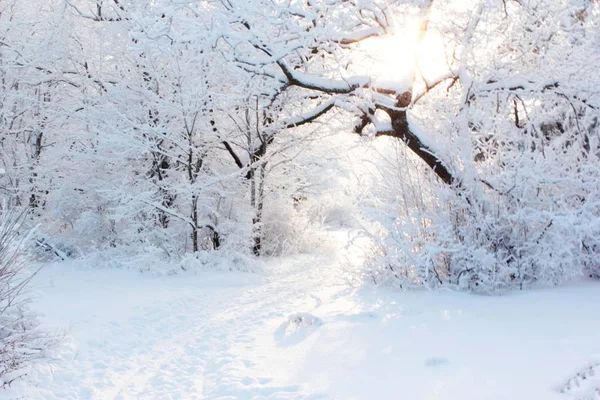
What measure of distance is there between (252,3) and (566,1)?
459 centimetres

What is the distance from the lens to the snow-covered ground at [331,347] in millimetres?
3400

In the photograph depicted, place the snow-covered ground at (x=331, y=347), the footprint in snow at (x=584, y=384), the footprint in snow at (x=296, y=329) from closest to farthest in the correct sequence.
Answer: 1. the footprint in snow at (x=584, y=384)
2. the snow-covered ground at (x=331, y=347)
3. the footprint in snow at (x=296, y=329)

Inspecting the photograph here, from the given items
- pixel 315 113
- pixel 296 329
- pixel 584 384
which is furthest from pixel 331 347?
pixel 315 113

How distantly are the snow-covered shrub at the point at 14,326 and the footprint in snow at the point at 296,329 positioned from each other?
2.32 meters

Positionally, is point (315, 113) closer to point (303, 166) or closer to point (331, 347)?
point (303, 166)

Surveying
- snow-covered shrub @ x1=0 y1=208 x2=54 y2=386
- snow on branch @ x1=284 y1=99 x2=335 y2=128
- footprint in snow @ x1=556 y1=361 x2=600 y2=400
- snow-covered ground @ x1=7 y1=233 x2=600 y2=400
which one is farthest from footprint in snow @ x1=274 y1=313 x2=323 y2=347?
snow on branch @ x1=284 y1=99 x2=335 y2=128

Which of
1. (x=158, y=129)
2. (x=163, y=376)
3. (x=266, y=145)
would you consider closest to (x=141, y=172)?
(x=158, y=129)

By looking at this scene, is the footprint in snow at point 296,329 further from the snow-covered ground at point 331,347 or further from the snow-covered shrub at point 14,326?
the snow-covered shrub at point 14,326

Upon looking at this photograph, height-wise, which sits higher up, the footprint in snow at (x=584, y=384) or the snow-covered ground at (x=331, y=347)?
the footprint in snow at (x=584, y=384)

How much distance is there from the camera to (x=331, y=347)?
461cm

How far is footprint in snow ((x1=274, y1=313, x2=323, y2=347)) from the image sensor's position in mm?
5152

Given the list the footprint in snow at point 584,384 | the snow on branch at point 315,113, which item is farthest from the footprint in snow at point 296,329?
the snow on branch at point 315,113

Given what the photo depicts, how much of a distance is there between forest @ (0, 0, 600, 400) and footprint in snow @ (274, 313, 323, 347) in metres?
0.03

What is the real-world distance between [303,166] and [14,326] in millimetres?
9196
